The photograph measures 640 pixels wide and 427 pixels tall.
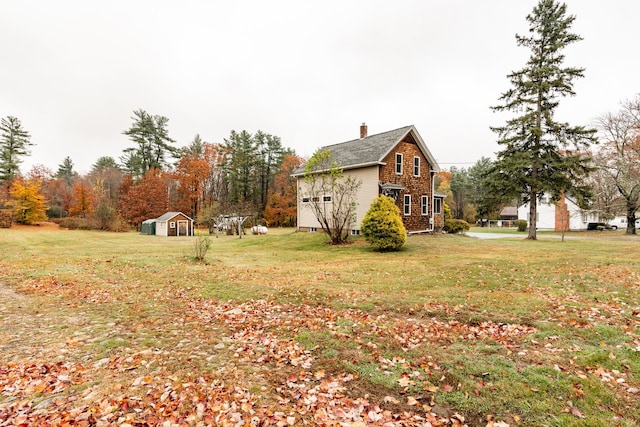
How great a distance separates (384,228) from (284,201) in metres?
32.3

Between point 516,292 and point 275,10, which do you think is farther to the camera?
point 275,10

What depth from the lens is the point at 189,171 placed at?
143 ft

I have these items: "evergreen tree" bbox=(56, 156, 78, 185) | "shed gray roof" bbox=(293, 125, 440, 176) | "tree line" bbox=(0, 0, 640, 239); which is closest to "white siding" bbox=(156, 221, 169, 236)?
"tree line" bbox=(0, 0, 640, 239)

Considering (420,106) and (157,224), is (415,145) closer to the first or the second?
(420,106)

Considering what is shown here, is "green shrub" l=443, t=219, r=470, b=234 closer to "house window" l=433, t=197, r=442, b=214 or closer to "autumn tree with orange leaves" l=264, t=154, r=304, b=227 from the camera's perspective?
"house window" l=433, t=197, r=442, b=214

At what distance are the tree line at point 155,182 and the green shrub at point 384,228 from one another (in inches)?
971

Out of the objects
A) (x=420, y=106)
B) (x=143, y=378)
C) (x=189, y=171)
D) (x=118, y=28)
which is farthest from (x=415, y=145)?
(x=189, y=171)

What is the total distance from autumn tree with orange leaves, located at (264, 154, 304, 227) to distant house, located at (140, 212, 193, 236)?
13.4 meters

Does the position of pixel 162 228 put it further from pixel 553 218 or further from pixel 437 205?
pixel 553 218

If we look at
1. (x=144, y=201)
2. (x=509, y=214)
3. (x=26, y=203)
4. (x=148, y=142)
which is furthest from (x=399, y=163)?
→ (x=26, y=203)

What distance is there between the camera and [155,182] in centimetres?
4159

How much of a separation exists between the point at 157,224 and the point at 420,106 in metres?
32.4

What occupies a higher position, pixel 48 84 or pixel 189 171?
pixel 48 84

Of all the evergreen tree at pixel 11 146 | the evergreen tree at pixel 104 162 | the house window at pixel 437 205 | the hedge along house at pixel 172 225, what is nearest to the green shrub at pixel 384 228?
the house window at pixel 437 205
